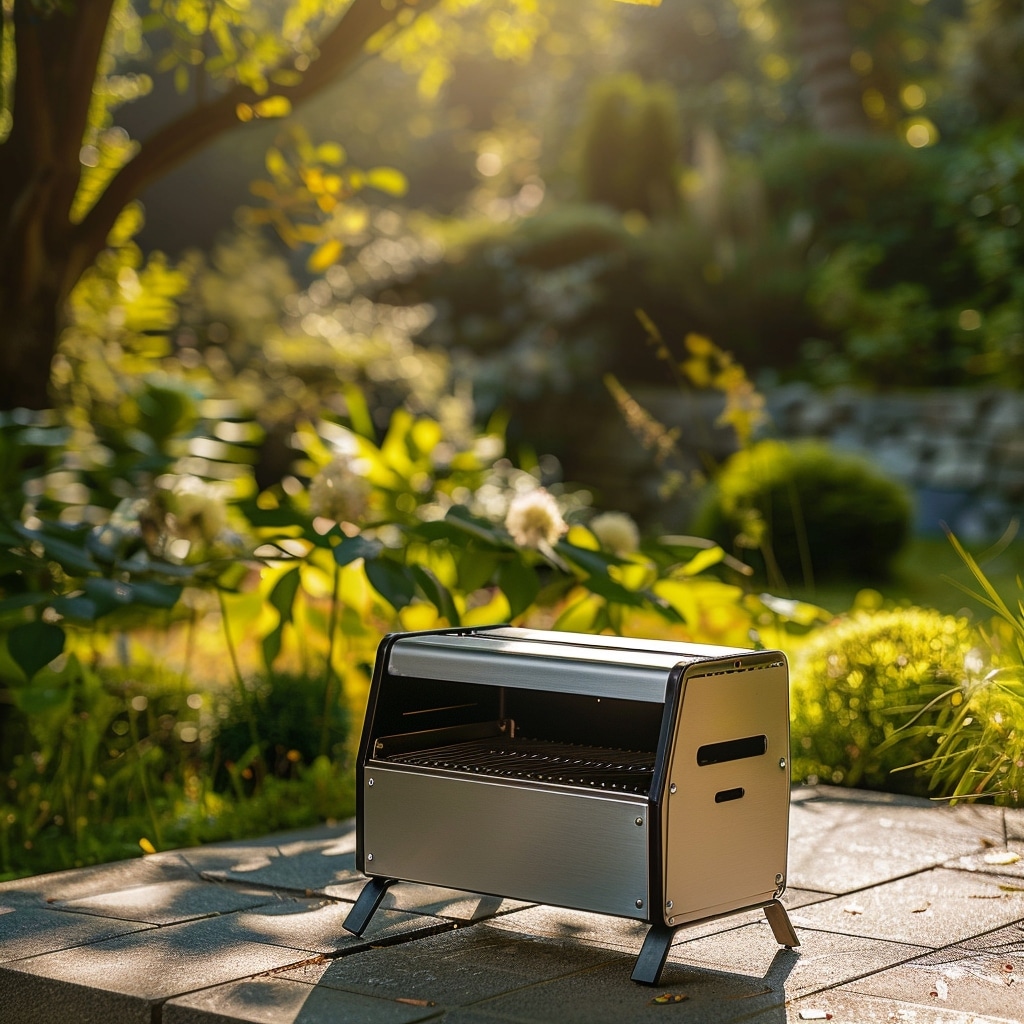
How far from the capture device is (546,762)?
7.68ft

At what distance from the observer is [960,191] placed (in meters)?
10.9

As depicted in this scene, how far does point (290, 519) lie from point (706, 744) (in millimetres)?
1877

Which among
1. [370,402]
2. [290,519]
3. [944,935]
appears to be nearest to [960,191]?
[370,402]

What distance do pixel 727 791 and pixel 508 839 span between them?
39 cm

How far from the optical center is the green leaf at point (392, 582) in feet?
10.9

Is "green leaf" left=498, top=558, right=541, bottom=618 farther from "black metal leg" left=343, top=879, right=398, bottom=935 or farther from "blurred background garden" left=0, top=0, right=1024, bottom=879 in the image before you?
"black metal leg" left=343, top=879, right=398, bottom=935

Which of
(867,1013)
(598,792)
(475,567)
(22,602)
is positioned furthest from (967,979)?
(22,602)

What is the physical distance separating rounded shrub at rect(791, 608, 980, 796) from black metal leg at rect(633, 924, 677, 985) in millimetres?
1623

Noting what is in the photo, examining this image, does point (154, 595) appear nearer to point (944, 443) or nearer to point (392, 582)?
point (392, 582)

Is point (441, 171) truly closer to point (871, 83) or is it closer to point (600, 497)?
point (871, 83)

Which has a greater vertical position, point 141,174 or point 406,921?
point 141,174

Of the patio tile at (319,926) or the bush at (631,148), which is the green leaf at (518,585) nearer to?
the patio tile at (319,926)

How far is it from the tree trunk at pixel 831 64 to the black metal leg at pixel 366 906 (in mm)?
13621

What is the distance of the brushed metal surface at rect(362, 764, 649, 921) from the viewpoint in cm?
196
